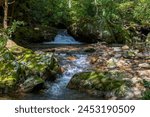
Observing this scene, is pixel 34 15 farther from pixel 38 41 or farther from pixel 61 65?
pixel 61 65

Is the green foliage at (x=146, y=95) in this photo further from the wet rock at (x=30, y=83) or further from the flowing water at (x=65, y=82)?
the wet rock at (x=30, y=83)

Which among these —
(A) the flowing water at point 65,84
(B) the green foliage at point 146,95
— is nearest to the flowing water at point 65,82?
(A) the flowing water at point 65,84

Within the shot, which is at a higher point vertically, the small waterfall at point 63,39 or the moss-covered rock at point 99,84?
the moss-covered rock at point 99,84

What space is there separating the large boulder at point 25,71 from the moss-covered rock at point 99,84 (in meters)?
1.28

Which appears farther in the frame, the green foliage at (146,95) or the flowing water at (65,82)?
the flowing water at (65,82)

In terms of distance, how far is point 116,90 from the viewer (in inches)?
488

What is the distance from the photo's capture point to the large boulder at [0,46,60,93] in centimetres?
1275

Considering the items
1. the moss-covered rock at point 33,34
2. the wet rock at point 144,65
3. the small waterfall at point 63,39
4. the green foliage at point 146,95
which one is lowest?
the small waterfall at point 63,39

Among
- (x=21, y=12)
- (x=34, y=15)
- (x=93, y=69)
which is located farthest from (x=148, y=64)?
(x=34, y=15)

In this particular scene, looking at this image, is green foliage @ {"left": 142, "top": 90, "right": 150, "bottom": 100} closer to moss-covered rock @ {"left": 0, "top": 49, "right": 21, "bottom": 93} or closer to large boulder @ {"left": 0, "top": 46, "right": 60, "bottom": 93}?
large boulder @ {"left": 0, "top": 46, "right": 60, "bottom": 93}

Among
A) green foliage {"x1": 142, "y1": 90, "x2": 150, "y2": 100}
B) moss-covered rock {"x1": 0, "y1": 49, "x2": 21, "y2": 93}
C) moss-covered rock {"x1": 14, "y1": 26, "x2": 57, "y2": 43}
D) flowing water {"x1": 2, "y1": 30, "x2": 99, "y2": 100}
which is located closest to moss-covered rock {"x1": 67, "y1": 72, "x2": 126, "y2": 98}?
flowing water {"x1": 2, "y1": 30, "x2": 99, "y2": 100}

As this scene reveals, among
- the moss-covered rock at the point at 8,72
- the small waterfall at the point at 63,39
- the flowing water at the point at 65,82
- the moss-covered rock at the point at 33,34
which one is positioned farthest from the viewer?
the small waterfall at the point at 63,39

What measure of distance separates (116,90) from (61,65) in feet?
15.3

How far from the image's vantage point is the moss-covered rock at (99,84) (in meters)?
12.4
